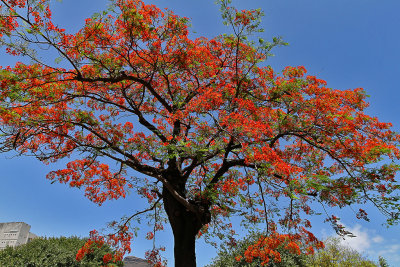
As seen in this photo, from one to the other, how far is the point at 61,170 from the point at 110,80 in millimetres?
3320

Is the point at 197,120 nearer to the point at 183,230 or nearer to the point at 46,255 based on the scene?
the point at 183,230

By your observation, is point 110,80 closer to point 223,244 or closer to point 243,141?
point 243,141

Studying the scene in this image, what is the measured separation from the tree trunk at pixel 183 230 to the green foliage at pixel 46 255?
6424 millimetres

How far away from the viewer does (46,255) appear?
11.5 m

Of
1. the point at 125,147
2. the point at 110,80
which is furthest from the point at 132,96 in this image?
the point at 125,147

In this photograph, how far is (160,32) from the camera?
7.85 metres

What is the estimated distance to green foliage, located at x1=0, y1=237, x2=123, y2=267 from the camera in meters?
10.9

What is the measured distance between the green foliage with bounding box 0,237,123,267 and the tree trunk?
642 centimetres

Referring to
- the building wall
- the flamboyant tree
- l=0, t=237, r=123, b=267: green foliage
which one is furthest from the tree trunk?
the building wall

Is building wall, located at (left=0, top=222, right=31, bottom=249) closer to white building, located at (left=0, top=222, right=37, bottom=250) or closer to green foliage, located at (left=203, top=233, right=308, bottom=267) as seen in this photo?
white building, located at (left=0, top=222, right=37, bottom=250)

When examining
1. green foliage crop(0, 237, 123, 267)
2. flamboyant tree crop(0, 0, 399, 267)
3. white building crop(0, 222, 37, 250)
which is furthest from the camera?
white building crop(0, 222, 37, 250)

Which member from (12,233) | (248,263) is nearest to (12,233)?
(12,233)

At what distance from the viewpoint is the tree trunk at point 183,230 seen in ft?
24.1

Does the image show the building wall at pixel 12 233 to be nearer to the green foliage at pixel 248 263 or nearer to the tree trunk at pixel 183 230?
the green foliage at pixel 248 263
